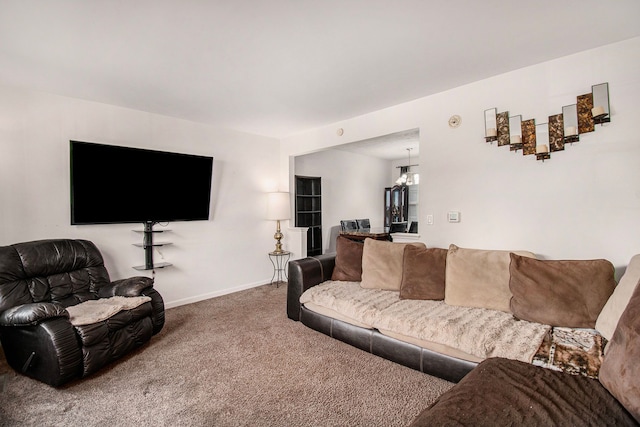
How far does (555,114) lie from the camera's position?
99.4 inches

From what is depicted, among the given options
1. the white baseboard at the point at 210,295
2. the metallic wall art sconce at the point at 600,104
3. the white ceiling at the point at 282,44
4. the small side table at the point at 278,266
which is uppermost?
the white ceiling at the point at 282,44

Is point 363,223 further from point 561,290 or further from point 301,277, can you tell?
point 561,290

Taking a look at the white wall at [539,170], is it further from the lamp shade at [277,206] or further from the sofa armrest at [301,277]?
the lamp shade at [277,206]

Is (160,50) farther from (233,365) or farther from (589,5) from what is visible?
(589,5)

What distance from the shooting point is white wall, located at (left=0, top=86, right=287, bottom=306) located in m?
2.88

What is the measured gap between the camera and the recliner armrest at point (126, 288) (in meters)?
2.75

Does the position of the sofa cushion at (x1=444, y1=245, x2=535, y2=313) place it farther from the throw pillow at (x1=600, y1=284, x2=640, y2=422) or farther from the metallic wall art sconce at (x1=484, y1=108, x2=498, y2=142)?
the metallic wall art sconce at (x1=484, y1=108, x2=498, y2=142)

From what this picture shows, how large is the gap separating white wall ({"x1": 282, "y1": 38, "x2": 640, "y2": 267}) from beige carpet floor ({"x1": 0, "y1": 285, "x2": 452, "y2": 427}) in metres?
1.55

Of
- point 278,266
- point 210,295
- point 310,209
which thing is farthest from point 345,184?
point 210,295

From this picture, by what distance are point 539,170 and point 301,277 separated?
2.38 metres

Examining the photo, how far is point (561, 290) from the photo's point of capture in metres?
2.10

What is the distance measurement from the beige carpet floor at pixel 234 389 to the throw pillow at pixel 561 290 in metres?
0.82

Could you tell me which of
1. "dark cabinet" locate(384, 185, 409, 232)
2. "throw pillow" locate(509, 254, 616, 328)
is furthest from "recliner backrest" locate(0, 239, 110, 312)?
"dark cabinet" locate(384, 185, 409, 232)

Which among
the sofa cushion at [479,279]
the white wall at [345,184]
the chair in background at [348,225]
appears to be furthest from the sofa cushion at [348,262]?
the chair in background at [348,225]
